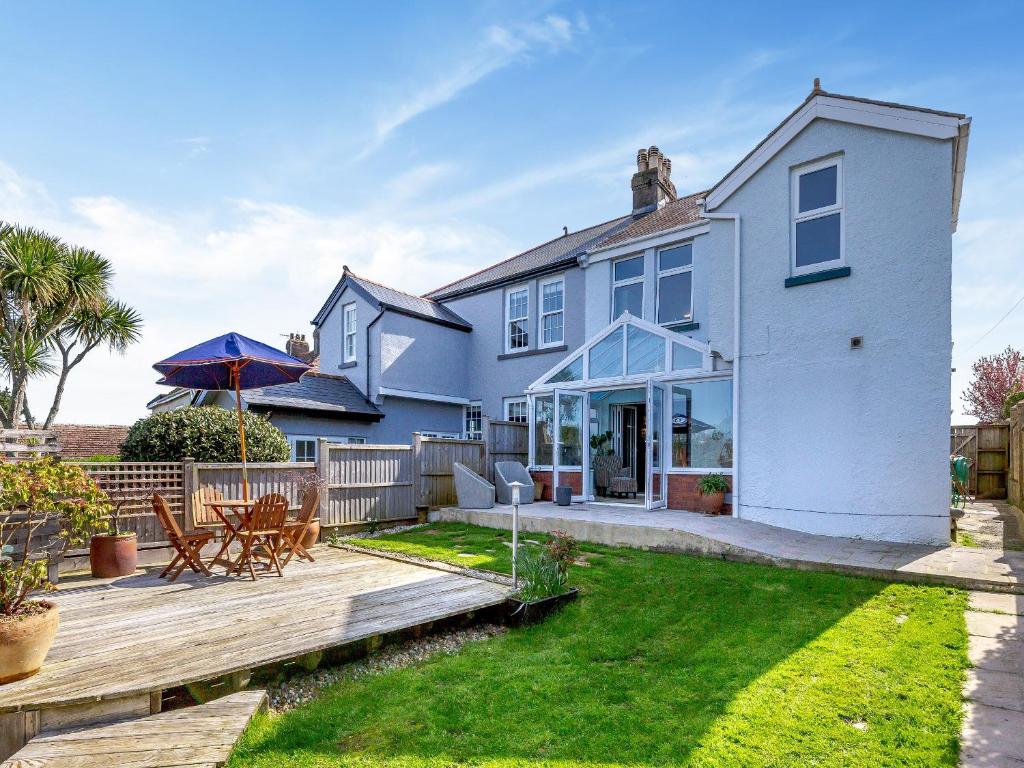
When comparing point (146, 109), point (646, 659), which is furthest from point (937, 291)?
point (146, 109)

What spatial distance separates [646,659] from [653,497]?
272 inches

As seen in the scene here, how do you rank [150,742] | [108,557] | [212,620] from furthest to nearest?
[108,557] < [212,620] < [150,742]

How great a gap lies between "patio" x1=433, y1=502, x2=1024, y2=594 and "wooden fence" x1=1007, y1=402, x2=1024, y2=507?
5276mm

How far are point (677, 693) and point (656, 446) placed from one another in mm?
7830

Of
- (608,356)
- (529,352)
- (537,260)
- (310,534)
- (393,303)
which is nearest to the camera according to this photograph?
(310,534)

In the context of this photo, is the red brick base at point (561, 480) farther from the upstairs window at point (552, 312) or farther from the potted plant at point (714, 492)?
the upstairs window at point (552, 312)

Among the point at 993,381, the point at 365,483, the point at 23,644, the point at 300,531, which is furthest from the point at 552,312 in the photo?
the point at 993,381

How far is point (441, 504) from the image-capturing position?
12.1 meters

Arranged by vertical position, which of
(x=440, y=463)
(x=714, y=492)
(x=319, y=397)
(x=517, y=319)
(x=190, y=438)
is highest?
(x=517, y=319)

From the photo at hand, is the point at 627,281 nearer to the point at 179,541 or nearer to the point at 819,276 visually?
the point at 819,276

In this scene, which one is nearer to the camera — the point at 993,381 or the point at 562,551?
the point at 562,551

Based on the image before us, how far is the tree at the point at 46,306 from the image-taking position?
1478 cm

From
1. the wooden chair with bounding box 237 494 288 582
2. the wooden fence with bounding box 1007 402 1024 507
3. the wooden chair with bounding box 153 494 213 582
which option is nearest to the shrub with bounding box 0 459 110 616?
the wooden chair with bounding box 153 494 213 582

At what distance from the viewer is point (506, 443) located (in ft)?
44.9
